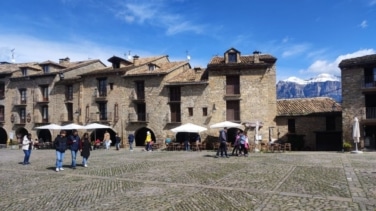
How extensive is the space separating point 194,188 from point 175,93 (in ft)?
73.8

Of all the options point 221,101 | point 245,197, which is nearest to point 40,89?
point 221,101

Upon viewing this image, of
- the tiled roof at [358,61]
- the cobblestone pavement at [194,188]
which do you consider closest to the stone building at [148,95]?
the tiled roof at [358,61]

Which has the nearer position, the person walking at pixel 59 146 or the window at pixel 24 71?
the person walking at pixel 59 146

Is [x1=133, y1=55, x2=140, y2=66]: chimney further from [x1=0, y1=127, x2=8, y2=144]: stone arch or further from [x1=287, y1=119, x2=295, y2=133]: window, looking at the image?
[x1=0, y1=127, x2=8, y2=144]: stone arch

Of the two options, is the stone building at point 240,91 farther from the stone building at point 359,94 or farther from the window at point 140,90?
the window at point 140,90

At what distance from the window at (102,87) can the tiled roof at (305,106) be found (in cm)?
1855

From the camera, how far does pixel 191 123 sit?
1240 inches

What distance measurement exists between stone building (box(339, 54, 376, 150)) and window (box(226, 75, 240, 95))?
9.09 meters

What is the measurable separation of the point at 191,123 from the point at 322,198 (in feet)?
75.7

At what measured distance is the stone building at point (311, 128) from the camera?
29.5 metres

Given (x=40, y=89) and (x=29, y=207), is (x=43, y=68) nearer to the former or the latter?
(x=40, y=89)

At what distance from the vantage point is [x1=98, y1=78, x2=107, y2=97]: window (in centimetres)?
3544

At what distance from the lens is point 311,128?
98.4 feet

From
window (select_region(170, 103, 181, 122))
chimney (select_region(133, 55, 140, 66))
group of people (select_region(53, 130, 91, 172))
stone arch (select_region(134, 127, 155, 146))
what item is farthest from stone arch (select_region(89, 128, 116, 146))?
group of people (select_region(53, 130, 91, 172))
